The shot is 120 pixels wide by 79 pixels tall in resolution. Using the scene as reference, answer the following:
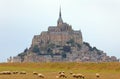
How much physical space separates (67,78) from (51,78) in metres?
1.36

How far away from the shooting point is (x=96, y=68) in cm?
5625

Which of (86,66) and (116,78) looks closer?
(116,78)

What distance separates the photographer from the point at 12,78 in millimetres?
33625

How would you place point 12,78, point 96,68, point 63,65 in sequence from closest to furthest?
point 12,78 → point 96,68 → point 63,65

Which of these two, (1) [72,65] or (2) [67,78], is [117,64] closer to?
(1) [72,65]

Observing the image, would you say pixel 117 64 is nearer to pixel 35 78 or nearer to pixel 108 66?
pixel 108 66

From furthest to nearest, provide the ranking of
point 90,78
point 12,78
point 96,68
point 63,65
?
point 63,65, point 96,68, point 90,78, point 12,78

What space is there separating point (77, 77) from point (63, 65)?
23.6 meters

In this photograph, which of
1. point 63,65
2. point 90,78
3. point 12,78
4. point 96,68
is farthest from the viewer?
point 63,65

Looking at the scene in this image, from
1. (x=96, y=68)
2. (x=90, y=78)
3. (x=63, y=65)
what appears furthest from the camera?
(x=63, y=65)

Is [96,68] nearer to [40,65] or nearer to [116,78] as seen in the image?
[40,65]

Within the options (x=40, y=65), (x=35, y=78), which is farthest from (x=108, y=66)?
(x=35, y=78)

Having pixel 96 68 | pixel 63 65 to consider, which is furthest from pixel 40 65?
pixel 96 68

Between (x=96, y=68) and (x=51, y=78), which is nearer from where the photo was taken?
(x=51, y=78)
